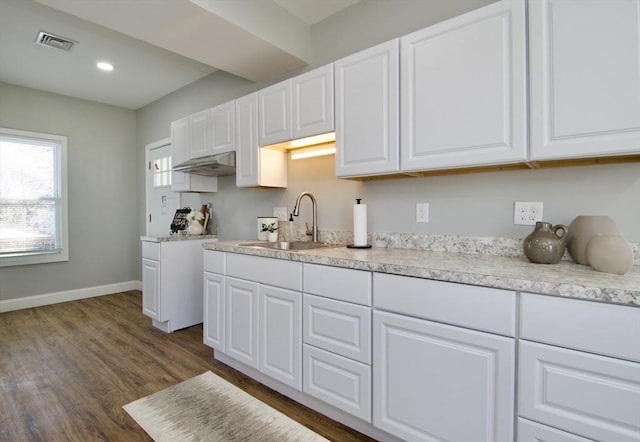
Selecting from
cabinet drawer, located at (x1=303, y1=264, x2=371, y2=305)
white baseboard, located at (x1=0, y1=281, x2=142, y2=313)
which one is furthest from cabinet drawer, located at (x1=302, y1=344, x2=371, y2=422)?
white baseboard, located at (x1=0, y1=281, x2=142, y2=313)

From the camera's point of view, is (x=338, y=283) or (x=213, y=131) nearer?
(x=338, y=283)

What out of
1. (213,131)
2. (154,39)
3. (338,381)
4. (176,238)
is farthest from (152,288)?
(338,381)

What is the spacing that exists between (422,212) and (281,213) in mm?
1331

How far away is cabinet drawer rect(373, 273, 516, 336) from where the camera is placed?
45.4 inches

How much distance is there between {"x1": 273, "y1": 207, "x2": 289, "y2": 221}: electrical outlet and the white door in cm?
187

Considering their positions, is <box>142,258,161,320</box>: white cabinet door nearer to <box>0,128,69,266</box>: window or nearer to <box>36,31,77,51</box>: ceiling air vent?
<box>0,128,69,266</box>: window

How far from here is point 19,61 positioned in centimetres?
324

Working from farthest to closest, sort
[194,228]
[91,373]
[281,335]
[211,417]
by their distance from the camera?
1. [194,228]
2. [91,373]
3. [281,335]
4. [211,417]

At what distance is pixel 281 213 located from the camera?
2.87m

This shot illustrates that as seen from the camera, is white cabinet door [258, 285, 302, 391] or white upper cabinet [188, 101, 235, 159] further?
white upper cabinet [188, 101, 235, 159]

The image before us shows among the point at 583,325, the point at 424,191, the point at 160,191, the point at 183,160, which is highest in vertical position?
the point at 183,160

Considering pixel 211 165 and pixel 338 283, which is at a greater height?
pixel 211 165

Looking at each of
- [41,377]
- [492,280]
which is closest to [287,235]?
[492,280]

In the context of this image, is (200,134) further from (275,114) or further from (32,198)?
(32,198)
